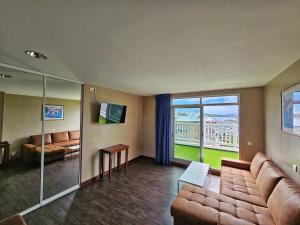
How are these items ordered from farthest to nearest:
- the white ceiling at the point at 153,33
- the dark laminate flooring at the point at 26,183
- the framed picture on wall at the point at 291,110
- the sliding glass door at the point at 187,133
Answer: the sliding glass door at the point at 187,133 < the dark laminate flooring at the point at 26,183 < the framed picture on wall at the point at 291,110 < the white ceiling at the point at 153,33

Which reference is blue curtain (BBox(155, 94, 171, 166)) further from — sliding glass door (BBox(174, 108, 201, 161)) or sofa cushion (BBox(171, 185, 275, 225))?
sofa cushion (BBox(171, 185, 275, 225))

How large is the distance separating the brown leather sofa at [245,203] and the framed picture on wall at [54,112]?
108 inches

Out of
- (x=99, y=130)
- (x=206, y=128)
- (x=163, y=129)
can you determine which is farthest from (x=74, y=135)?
(x=206, y=128)

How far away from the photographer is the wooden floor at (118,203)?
6.97 feet

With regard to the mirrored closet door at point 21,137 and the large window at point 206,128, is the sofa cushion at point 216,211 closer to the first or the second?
the large window at point 206,128

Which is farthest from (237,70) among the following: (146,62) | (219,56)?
(146,62)

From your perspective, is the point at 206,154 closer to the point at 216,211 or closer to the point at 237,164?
the point at 237,164

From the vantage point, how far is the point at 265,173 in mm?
2260

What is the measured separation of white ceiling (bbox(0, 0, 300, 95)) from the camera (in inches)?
36.3

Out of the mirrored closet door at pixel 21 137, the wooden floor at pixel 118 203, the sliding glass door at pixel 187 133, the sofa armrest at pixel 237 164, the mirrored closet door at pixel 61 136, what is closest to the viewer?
the wooden floor at pixel 118 203

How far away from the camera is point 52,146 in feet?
9.78

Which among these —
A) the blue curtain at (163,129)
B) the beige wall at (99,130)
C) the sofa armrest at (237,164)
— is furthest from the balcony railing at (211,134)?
the beige wall at (99,130)

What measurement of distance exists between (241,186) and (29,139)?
3951 millimetres

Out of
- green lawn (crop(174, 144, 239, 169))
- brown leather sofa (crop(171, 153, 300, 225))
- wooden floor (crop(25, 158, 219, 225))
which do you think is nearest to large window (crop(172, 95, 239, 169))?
green lawn (crop(174, 144, 239, 169))
